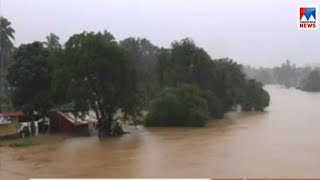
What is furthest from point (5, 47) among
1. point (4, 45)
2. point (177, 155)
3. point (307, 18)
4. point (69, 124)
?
point (307, 18)

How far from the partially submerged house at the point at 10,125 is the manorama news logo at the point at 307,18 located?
15713mm

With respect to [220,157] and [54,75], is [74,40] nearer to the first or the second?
[54,75]

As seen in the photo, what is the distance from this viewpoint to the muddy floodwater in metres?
15.0

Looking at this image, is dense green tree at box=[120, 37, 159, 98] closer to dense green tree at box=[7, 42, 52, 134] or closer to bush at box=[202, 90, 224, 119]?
bush at box=[202, 90, 224, 119]

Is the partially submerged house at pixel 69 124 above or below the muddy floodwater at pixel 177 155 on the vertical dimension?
above

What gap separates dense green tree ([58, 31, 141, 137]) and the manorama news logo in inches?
544

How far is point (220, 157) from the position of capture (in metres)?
17.8

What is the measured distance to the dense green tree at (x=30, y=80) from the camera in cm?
2352

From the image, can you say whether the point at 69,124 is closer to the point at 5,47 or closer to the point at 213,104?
the point at 213,104

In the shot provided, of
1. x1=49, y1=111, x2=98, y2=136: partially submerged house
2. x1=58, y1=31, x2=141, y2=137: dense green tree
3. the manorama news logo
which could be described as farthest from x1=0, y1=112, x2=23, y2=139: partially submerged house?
the manorama news logo

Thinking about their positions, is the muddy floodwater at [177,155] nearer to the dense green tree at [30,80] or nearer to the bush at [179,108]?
the bush at [179,108]

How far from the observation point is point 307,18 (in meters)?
10.9

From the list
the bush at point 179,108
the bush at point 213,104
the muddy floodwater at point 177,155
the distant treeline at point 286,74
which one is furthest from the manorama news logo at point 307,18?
the distant treeline at point 286,74

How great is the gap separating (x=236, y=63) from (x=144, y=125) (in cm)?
1302
